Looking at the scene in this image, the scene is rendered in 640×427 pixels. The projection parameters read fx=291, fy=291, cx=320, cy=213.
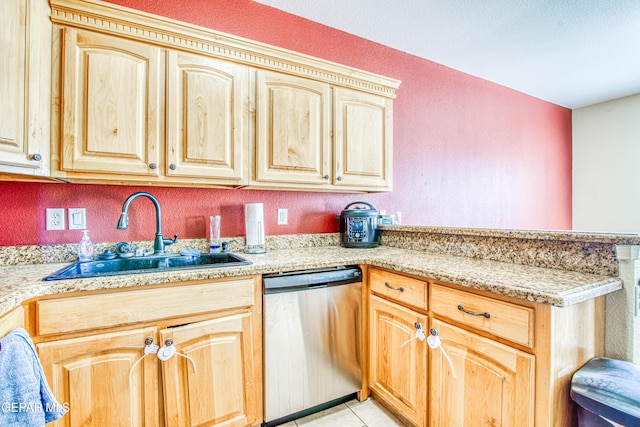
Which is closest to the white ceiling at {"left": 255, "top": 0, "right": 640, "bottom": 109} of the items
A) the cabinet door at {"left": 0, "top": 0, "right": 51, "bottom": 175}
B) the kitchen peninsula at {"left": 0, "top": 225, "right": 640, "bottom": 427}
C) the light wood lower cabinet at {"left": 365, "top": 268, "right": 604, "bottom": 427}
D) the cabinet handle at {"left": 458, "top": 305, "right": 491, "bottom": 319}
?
the cabinet door at {"left": 0, "top": 0, "right": 51, "bottom": 175}

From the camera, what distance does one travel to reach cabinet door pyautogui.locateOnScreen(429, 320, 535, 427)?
3.17 feet

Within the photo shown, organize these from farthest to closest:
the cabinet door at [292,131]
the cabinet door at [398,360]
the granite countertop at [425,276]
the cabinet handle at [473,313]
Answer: the cabinet door at [292,131], the cabinet door at [398,360], the cabinet handle at [473,313], the granite countertop at [425,276]

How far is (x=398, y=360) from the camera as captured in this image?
4.79 feet

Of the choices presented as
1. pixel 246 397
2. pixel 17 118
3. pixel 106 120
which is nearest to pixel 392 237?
pixel 246 397

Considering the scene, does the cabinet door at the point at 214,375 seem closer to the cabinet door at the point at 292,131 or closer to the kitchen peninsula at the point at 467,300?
the kitchen peninsula at the point at 467,300

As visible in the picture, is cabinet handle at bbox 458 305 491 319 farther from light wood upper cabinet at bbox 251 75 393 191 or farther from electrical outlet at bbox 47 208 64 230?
electrical outlet at bbox 47 208 64 230

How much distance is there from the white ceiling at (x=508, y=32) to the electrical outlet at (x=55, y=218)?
1.80 meters

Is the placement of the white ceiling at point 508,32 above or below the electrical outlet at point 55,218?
above

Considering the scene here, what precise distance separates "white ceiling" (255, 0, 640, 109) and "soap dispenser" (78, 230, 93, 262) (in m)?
1.85

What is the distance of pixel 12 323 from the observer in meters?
0.93

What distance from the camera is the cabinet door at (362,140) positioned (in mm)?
1956

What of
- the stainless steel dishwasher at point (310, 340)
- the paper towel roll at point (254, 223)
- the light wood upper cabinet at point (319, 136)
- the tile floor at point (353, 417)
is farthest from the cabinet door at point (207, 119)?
the tile floor at point (353, 417)

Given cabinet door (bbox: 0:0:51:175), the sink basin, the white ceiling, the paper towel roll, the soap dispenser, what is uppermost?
the white ceiling

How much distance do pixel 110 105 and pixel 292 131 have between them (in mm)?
921
